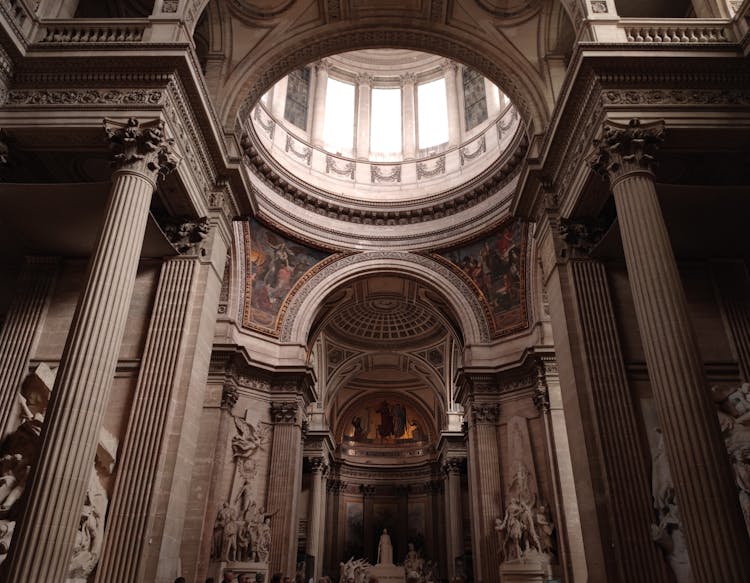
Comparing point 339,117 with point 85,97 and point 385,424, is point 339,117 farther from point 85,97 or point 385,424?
point 385,424

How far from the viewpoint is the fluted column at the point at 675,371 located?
14.8 feet

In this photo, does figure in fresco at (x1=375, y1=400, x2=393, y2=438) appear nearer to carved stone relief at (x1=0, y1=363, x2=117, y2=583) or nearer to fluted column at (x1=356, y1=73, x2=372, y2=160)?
fluted column at (x1=356, y1=73, x2=372, y2=160)

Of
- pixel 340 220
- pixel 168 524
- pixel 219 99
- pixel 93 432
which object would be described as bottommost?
pixel 168 524

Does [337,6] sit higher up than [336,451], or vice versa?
Answer: [337,6]

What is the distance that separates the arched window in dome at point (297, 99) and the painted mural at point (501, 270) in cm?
775

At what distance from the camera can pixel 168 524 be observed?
6406mm

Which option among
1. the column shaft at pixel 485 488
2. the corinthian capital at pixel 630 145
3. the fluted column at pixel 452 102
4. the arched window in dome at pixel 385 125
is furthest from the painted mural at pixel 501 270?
the corinthian capital at pixel 630 145

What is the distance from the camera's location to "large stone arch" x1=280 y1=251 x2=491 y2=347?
18.2 meters

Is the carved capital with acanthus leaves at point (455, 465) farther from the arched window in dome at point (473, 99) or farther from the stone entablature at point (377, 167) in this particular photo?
the arched window in dome at point (473, 99)

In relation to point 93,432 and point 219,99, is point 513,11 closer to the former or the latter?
point 219,99

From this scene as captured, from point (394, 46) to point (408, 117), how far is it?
1240 cm

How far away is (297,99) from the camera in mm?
20828

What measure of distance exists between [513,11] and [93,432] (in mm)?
9227

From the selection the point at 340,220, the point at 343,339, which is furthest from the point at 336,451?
the point at 340,220
